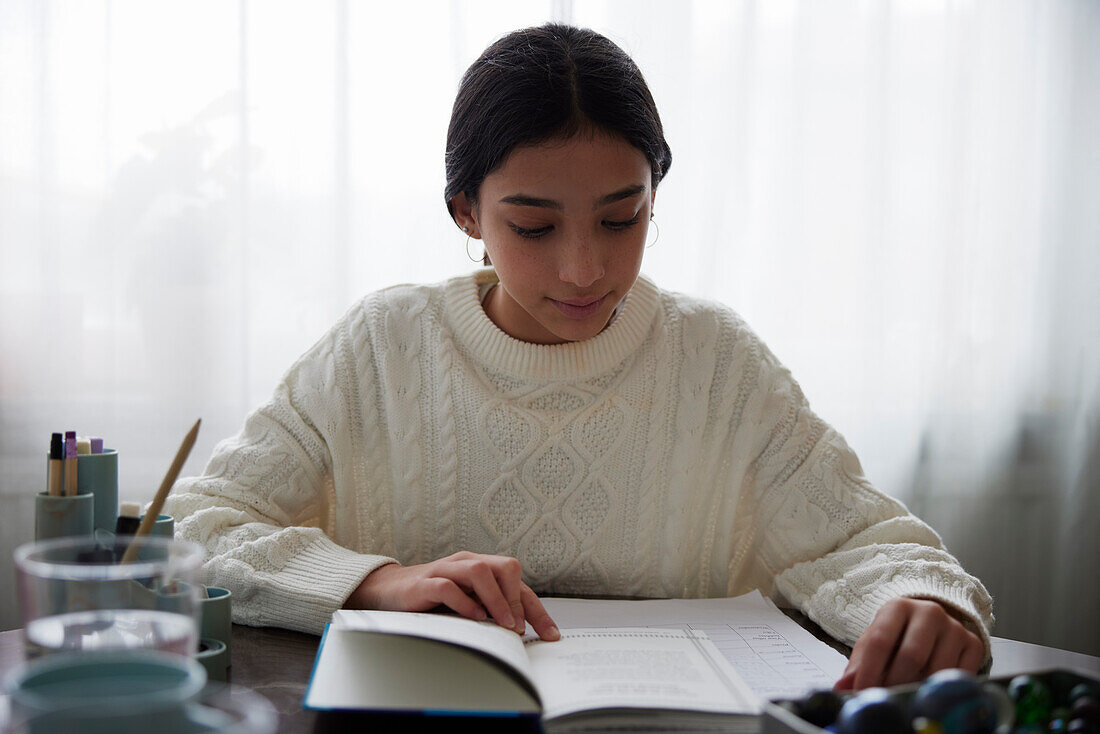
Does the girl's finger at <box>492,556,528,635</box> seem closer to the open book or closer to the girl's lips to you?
the open book

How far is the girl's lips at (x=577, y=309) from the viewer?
1.12m

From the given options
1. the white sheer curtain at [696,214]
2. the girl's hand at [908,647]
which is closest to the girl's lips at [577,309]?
the girl's hand at [908,647]

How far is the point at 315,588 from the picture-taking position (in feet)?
3.06

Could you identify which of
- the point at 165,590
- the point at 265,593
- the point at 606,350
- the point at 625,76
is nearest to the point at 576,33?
the point at 625,76

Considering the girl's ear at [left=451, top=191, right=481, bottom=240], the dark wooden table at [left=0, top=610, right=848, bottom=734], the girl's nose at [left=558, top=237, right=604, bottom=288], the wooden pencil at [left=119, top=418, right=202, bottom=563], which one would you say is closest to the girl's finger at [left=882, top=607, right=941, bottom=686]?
the dark wooden table at [left=0, top=610, right=848, bottom=734]

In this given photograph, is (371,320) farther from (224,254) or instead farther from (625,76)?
(224,254)

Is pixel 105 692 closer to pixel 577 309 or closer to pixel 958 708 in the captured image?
pixel 958 708

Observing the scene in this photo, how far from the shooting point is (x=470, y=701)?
25.7 inches

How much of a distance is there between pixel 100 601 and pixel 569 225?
2.21 feet

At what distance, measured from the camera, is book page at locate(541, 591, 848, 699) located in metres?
0.79

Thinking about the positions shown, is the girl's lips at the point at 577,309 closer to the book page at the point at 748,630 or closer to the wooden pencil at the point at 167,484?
the book page at the point at 748,630

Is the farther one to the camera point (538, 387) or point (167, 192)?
point (167, 192)

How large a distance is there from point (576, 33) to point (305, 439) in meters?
0.64

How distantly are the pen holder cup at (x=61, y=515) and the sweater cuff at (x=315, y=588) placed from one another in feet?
0.81
